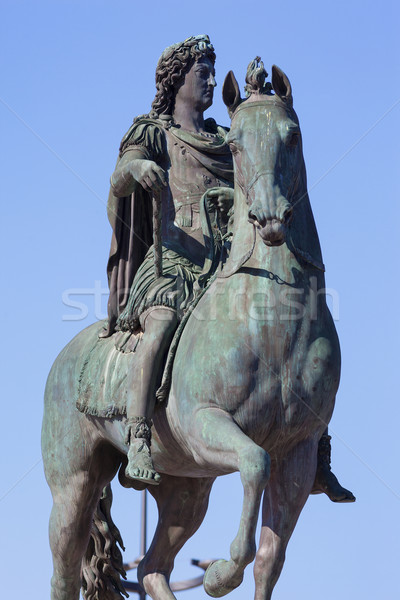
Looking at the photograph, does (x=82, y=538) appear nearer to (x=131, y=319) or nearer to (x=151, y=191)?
(x=131, y=319)

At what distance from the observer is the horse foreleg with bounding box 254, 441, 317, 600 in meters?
12.0

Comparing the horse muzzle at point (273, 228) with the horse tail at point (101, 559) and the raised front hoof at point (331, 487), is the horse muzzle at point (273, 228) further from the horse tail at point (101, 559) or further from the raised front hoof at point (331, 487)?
the horse tail at point (101, 559)

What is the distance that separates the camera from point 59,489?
46.4 ft

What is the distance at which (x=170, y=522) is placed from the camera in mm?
14000

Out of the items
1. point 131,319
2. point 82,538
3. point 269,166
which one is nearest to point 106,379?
point 131,319

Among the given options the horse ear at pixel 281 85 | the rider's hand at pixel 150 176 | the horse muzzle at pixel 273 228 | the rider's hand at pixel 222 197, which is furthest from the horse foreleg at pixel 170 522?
the horse ear at pixel 281 85

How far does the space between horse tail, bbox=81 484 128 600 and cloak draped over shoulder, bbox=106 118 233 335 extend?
1957 mm

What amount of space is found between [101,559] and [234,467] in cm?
372

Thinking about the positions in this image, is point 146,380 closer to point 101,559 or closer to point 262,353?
point 262,353

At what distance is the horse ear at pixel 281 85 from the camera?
11984 millimetres

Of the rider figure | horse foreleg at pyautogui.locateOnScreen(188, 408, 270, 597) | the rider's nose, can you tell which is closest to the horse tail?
the rider figure

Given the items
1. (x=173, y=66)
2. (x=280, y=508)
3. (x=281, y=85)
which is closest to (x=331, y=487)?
(x=280, y=508)

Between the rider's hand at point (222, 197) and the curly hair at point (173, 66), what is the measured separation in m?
1.24

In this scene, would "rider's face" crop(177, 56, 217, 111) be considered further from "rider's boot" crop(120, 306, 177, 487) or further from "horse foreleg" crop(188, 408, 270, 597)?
"horse foreleg" crop(188, 408, 270, 597)
